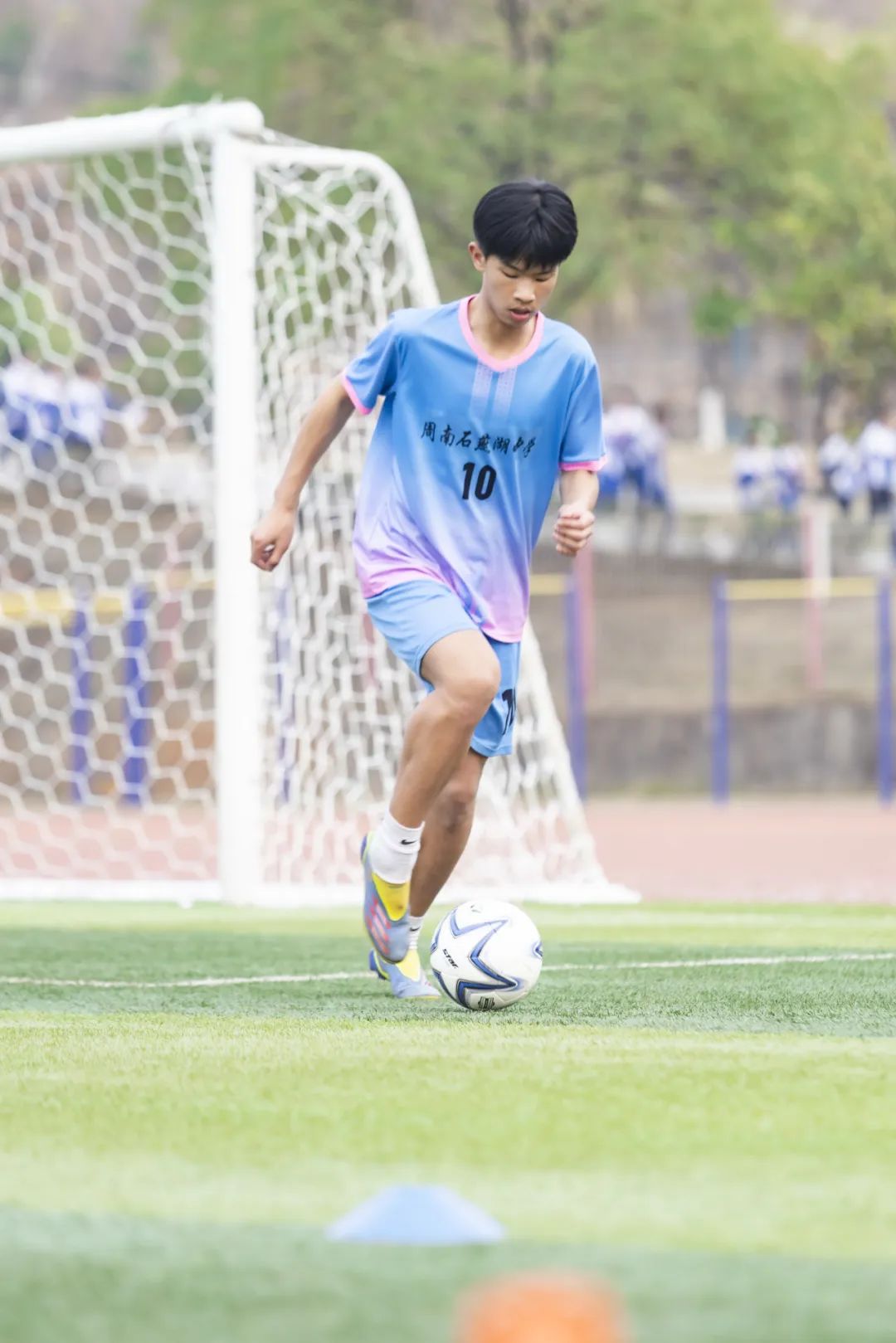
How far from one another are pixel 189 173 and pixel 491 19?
21.5 m

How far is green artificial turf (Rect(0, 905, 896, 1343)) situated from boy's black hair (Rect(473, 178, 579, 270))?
5.36ft

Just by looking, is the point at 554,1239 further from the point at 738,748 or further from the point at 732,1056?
the point at 738,748

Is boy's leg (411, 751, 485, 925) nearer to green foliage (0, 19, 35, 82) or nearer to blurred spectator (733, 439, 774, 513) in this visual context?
blurred spectator (733, 439, 774, 513)

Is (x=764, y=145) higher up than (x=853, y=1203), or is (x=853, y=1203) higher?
(x=764, y=145)

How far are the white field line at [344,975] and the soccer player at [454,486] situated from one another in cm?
51

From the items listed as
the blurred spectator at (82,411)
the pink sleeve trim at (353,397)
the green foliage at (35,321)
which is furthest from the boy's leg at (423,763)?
the blurred spectator at (82,411)

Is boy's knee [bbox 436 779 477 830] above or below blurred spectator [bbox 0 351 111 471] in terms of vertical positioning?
below

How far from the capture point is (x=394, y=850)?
560 centimetres

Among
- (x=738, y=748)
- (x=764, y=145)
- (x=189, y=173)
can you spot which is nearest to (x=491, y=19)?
(x=764, y=145)

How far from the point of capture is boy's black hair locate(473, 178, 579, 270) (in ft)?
18.0

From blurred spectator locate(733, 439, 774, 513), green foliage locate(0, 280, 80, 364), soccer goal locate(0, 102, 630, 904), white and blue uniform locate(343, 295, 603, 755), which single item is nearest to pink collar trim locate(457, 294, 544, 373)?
white and blue uniform locate(343, 295, 603, 755)

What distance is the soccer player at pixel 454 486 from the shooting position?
5633 mm

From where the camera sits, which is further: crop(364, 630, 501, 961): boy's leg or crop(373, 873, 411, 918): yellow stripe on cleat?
crop(373, 873, 411, 918): yellow stripe on cleat

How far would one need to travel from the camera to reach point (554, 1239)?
9.53 feet
